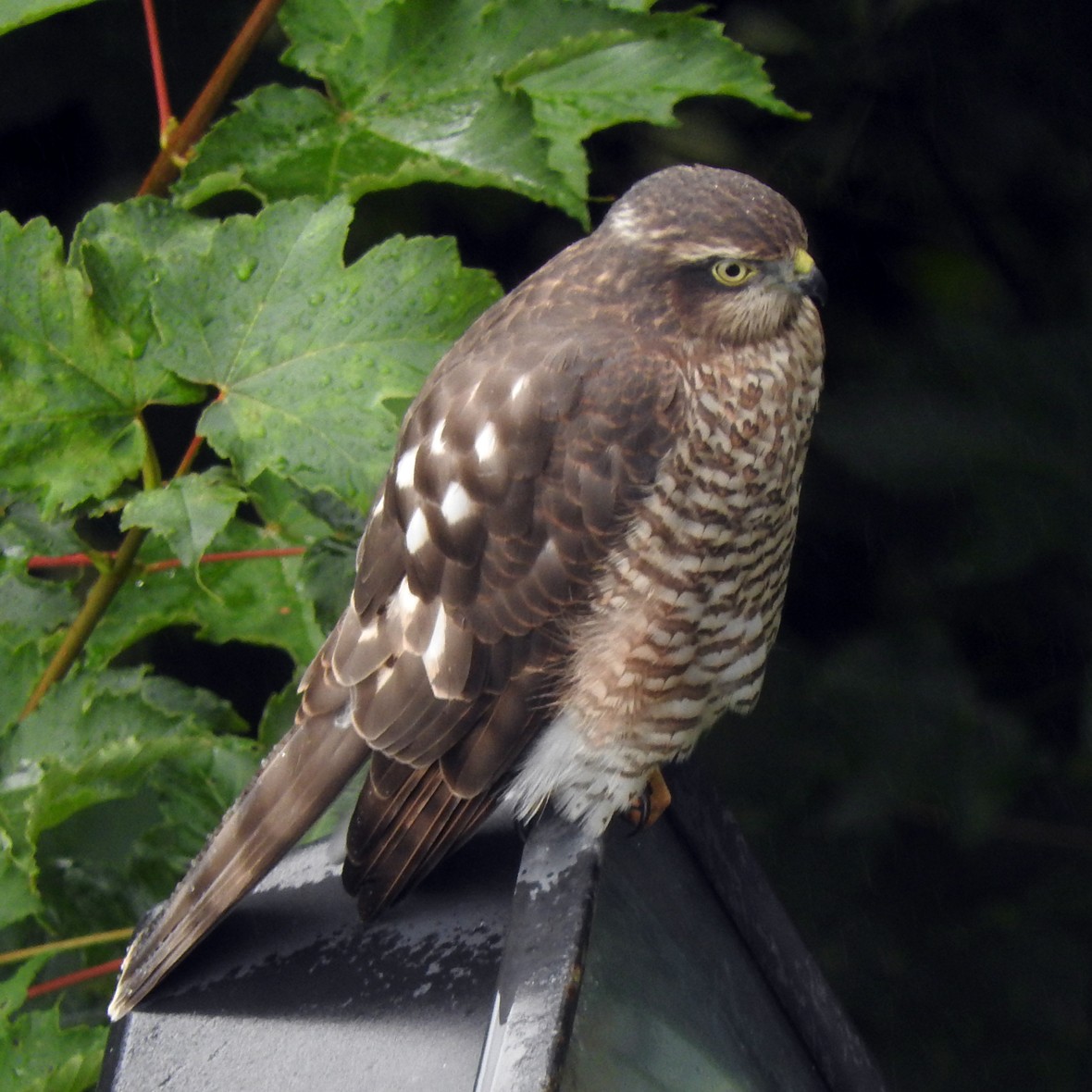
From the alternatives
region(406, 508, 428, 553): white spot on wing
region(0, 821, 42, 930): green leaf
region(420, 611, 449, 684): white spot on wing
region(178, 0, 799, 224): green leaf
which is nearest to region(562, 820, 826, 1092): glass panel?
region(420, 611, 449, 684): white spot on wing

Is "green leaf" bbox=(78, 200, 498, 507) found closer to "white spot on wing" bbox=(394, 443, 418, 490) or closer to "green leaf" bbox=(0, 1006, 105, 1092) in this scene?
"white spot on wing" bbox=(394, 443, 418, 490)

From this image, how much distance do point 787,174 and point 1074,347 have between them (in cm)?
55

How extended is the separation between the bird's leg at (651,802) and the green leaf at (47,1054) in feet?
1.86

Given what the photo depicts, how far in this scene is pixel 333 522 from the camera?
1.68 metres

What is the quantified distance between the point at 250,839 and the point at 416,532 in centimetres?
34

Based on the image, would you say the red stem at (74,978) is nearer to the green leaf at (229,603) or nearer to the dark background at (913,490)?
the green leaf at (229,603)

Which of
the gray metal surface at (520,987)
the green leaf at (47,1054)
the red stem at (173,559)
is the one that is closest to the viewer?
the gray metal surface at (520,987)

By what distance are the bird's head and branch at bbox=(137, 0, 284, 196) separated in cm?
40

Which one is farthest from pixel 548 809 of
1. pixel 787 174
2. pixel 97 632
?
pixel 787 174

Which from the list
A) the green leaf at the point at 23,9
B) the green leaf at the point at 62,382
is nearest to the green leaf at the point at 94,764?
the green leaf at the point at 62,382

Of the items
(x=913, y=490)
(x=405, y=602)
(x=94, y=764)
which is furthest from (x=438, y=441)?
(x=913, y=490)

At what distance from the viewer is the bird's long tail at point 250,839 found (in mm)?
1307

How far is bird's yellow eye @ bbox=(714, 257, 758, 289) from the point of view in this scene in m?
1.53

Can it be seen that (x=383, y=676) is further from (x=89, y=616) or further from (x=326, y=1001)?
(x=326, y=1001)
